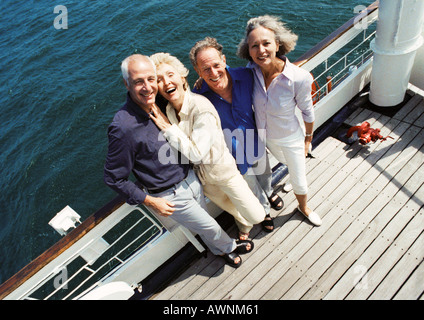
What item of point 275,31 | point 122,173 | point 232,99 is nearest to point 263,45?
point 275,31

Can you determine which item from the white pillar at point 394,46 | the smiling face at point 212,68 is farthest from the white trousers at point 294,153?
the white pillar at point 394,46

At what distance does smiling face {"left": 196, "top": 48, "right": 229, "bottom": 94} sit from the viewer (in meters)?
2.30

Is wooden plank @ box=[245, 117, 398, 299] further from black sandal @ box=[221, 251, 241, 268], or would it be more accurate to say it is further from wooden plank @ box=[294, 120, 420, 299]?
black sandal @ box=[221, 251, 241, 268]

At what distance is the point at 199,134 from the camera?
228 cm

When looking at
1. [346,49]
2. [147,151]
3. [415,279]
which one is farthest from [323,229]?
[346,49]

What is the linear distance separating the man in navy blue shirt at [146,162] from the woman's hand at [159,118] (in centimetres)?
4

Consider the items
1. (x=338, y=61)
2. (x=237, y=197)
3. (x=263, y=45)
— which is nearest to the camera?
(x=263, y=45)

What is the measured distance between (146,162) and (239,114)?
883mm

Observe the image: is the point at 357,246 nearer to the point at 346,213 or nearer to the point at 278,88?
the point at 346,213

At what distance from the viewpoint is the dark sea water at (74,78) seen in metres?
8.15

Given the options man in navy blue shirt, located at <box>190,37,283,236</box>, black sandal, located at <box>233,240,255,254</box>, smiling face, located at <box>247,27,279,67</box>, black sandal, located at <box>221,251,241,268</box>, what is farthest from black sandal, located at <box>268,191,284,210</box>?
smiling face, located at <box>247,27,279,67</box>
